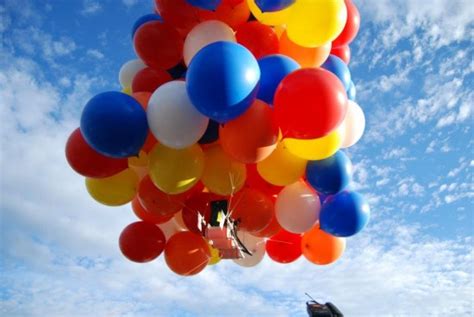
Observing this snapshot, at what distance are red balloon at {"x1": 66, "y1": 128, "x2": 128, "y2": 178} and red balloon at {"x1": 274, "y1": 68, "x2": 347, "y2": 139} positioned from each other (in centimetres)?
178

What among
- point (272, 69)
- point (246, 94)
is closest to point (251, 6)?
point (272, 69)

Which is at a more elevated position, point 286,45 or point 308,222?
point 286,45

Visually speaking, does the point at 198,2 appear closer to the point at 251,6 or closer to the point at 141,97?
the point at 251,6

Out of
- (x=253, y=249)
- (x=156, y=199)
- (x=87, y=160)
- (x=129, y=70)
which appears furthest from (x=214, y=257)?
(x=129, y=70)

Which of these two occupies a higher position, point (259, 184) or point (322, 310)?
point (259, 184)

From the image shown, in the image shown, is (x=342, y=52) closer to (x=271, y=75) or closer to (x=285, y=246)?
(x=271, y=75)

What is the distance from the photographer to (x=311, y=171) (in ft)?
15.1

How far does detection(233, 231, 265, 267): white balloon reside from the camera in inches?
226

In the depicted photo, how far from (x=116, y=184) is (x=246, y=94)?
2.00m

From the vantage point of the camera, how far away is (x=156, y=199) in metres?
4.79

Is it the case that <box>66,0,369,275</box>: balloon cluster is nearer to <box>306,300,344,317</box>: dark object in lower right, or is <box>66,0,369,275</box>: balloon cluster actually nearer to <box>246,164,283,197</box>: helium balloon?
<box>246,164,283,197</box>: helium balloon

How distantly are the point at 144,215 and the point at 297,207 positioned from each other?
1905 mm

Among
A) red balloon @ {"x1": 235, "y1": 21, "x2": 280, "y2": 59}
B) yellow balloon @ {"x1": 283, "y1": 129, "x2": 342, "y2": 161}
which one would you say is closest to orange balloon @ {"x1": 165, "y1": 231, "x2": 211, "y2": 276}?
yellow balloon @ {"x1": 283, "y1": 129, "x2": 342, "y2": 161}

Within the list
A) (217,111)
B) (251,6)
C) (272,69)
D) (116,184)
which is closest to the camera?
(217,111)
